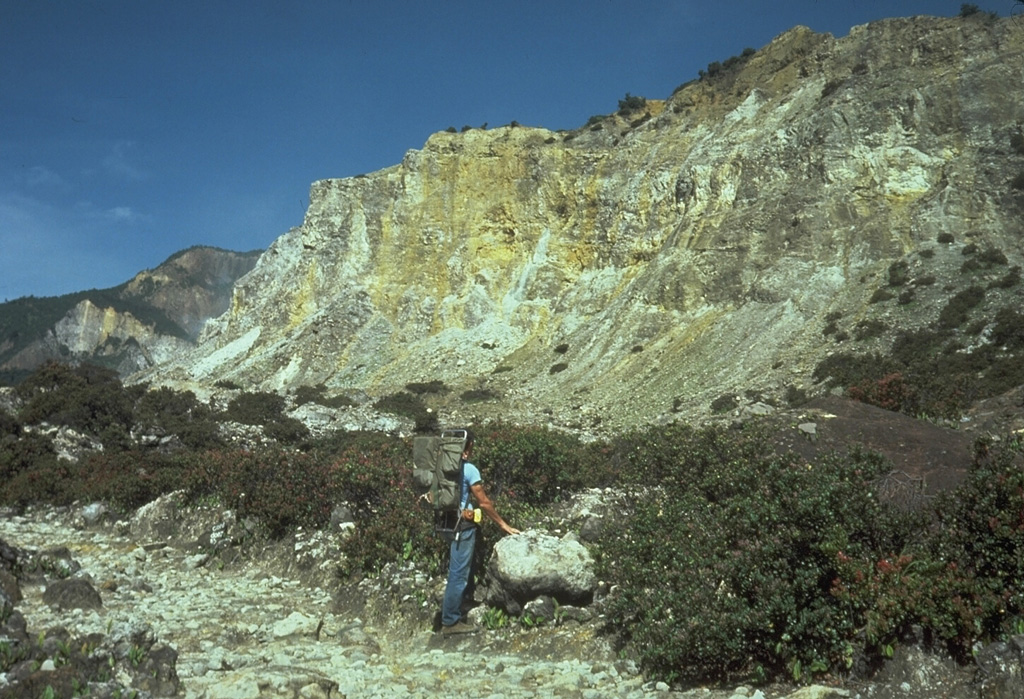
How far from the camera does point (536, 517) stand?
9.89 meters

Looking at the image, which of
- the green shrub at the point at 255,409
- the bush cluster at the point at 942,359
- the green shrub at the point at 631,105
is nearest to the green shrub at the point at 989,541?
the bush cluster at the point at 942,359

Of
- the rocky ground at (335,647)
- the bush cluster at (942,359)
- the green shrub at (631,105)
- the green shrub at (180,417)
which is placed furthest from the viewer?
the green shrub at (631,105)

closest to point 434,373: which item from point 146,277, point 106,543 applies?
point 106,543

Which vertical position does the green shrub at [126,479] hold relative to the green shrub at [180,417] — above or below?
below

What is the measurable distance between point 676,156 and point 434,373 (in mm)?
19854

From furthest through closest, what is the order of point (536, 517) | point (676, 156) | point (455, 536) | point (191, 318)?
1. point (191, 318)
2. point (676, 156)
3. point (536, 517)
4. point (455, 536)

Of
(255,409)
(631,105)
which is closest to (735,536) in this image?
(255,409)

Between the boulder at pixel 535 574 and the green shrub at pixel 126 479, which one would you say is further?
the green shrub at pixel 126 479

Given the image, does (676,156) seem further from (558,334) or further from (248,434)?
(248,434)

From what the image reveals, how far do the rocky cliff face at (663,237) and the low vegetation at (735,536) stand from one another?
17.0 meters

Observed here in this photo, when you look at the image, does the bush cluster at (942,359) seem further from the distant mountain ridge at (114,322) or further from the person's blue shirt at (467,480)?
the distant mountain ridge at (114,322)

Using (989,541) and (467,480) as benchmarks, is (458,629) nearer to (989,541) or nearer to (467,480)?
(467,480)

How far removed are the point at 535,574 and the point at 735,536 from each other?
1.96 m

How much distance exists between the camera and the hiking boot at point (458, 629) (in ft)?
24.7
